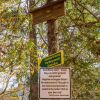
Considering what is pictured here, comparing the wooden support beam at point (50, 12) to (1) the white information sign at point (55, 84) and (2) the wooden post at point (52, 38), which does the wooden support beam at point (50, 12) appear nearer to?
Result: (2) the wooden post at point (52, 38)

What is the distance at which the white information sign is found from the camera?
399 centimetres

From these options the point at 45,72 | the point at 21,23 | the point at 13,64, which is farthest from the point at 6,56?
the point at 45,72

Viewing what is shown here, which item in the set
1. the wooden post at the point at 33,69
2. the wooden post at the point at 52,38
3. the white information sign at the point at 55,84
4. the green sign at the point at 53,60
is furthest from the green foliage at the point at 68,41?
the white information sign at the point at 55,84

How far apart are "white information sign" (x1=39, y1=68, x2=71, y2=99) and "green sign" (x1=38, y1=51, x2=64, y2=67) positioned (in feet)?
0.52

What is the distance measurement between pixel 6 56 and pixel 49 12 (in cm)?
169

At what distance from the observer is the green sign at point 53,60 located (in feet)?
13.8

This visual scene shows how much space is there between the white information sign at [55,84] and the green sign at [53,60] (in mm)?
159

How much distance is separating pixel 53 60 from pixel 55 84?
426 millimetres

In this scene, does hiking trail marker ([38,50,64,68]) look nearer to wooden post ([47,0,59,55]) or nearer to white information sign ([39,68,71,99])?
white information sign ([39,68,71,99])

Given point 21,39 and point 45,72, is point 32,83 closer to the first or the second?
point 21,39

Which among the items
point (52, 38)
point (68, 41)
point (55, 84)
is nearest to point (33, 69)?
point (68, 41)

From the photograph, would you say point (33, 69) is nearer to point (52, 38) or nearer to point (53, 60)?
point (52, 38)

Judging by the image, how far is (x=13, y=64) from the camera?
6168 mm

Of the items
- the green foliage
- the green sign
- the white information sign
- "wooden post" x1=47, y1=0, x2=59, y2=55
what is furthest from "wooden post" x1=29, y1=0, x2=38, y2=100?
the white information sign
